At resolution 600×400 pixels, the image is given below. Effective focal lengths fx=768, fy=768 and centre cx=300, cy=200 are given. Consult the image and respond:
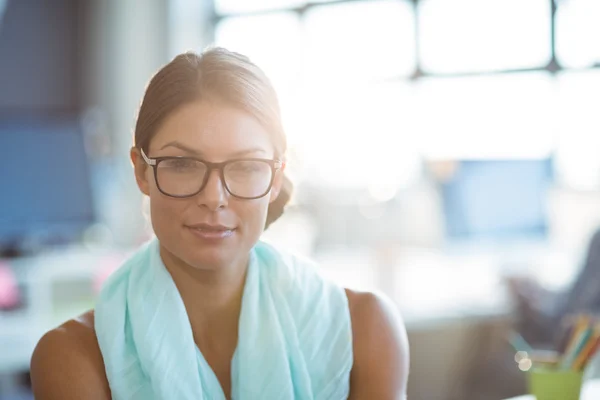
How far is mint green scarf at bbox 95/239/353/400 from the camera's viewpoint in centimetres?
104

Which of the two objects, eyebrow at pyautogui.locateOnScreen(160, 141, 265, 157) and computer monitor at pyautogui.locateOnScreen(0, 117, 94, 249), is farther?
computer monitor at pyautogui.locateOnScreen(0, 117, 94, 249)

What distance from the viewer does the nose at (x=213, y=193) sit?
993 mm

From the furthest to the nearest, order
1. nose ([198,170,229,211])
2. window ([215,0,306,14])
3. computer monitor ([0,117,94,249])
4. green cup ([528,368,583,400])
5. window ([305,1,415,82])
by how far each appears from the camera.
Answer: window ([215,0,306,14])
window ([305,1,415,82])
computer monitor ([0,117,94,249])
green cup ([528,368,583,400])
nose ([198,170,229,211])

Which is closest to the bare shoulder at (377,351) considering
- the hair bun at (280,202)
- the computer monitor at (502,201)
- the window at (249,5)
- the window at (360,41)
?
the hair bun at (280,202)

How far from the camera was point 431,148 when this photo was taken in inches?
182

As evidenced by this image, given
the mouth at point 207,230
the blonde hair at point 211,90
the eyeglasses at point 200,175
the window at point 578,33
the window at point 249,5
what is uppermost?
the window at point 249,5

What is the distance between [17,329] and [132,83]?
99.6 inches

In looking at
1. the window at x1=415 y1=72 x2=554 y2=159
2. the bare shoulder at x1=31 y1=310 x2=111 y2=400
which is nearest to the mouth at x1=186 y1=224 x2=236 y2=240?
the bare shoulder at x1=31 y1=310 x2=111 y2=400

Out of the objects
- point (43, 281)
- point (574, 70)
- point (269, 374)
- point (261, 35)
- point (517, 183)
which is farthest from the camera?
point (261, 35)

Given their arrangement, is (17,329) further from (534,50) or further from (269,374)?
(534,50)

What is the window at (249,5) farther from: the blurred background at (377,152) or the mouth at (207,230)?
the mouth at (207,230)

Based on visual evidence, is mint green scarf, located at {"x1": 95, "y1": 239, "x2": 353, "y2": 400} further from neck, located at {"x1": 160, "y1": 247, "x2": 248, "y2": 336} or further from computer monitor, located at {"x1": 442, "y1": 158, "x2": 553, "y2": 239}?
computer monitor, located at {"x1": 442, "y1": 158, "x2": 553, "y2": 239}

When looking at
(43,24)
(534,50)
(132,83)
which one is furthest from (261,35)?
(534,50)

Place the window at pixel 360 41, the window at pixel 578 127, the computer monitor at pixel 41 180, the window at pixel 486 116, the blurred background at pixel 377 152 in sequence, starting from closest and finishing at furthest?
the blurred background at pixel 377 152 < the computer monitor at pixel 41 180 < the window at pixel 578 127 < the window at pixel 486 116 < the window at pixel 360 41
